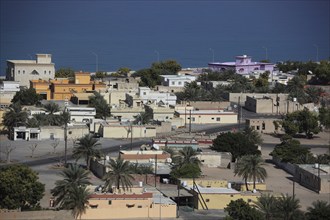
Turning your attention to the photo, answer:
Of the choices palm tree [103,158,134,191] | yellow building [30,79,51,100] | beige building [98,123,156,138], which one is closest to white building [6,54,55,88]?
yellow building [30,79,51,100]

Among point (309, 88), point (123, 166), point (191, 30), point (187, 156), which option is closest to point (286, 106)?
point (309, 88)

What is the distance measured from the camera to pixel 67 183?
3114 cm

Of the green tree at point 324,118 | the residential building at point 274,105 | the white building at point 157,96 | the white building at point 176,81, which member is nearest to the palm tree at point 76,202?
the green tree at point 324,118

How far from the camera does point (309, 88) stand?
2327 inches

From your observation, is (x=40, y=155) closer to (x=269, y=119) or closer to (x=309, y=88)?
(x=269, y=119)

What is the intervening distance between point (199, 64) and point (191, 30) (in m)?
56.1

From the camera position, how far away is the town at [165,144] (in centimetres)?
3119

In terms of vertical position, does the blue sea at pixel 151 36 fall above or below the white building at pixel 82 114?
above

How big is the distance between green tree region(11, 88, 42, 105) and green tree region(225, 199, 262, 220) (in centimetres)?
2386

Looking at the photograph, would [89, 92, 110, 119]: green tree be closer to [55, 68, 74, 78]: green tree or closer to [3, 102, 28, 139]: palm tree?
[3, 102, 28, 139]: palm tree

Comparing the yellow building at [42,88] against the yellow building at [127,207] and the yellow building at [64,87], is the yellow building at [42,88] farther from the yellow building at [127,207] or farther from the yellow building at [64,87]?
the yellow building at [127,207]

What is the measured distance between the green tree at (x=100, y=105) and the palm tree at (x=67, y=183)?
18.0m

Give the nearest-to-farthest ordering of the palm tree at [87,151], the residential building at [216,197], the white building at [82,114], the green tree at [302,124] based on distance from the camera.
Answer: the residential building at [216,197] < the palm tree at [87,151] < the green tree at [302,124] < the white building at [82,114]

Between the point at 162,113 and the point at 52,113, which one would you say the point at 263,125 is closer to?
the point at 162,113
